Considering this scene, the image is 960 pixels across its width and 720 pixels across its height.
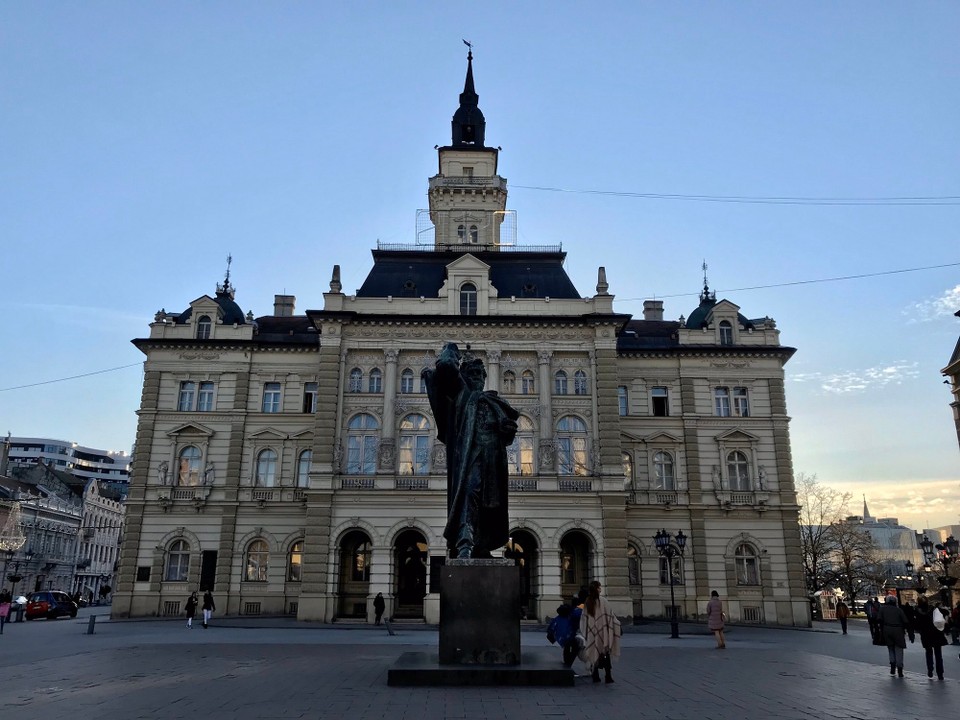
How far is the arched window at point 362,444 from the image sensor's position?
39031 millimetres

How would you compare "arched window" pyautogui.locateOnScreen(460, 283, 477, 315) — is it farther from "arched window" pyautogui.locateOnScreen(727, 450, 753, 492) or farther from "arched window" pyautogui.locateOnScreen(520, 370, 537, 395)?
"arched window" pyautogui.locateOnScreen(727, 450, 753, 492)

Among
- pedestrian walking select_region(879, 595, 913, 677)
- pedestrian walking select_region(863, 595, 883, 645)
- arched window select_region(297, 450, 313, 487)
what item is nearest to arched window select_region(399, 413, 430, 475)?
arched window select_region(297, 450, 313, 487)

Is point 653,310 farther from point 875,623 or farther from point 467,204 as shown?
point 875,623

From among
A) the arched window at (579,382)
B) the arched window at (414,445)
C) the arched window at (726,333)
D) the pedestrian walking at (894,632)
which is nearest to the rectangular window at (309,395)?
the arched window at (414,445)

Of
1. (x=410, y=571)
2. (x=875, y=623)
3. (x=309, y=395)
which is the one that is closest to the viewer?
(x=875, y=623)

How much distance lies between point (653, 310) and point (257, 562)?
107 ft

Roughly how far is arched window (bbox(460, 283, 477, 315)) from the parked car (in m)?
30.1

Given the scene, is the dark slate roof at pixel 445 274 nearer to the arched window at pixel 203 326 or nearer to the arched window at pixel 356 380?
the arched window at pixel 356 380

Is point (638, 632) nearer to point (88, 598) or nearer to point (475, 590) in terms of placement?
point (475, 590)

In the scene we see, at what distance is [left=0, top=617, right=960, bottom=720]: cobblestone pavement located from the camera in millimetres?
9750

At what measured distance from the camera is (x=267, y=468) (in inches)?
1677

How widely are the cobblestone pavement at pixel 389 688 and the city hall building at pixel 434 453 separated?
1447 centimetres

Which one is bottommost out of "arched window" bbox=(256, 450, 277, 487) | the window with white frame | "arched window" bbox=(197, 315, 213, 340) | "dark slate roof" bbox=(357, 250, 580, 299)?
the window with white frame

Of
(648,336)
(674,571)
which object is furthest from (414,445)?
(648,336)
